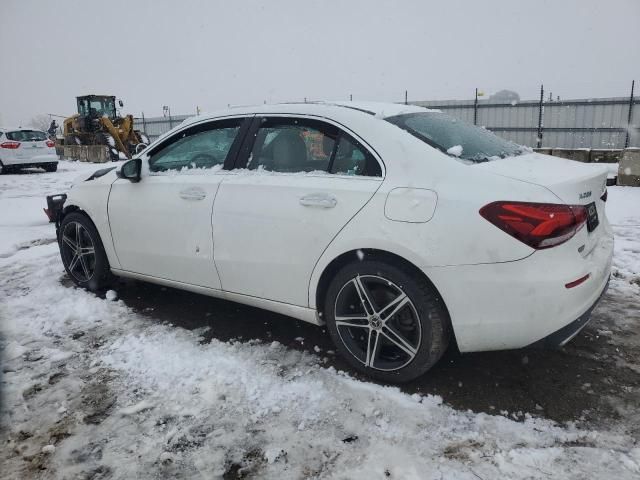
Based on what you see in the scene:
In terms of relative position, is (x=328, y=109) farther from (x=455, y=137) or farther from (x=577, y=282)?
(x=577, y=282)

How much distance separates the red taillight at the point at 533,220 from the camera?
7.64 ft

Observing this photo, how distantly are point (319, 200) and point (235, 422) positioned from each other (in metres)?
1.31

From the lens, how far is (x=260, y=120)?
132 inches

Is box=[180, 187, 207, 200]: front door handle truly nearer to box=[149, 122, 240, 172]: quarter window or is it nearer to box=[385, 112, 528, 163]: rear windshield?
box=[149, 122, 240, 172]: quarter window

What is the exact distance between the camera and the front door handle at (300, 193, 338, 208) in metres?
2.81

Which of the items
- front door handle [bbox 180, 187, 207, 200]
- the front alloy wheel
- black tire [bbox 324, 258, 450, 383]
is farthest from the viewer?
the front alloy wheel

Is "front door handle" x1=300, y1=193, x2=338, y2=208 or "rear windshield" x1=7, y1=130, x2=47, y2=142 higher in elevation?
"rear windshield" x1=7, y1=130, x2=47, y2=142

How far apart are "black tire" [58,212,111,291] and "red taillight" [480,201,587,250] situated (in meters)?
3.33

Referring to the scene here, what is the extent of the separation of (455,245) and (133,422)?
1.92 meters

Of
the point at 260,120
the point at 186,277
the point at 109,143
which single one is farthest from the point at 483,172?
the point at 109,143

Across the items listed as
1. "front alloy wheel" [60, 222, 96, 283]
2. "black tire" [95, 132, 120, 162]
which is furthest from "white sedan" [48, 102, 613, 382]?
"black tire" [95, 132, 120, 162]

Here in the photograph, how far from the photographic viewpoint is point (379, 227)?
2629 millimetres

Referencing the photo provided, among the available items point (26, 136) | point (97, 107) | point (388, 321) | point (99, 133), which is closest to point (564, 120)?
point (388, 321)

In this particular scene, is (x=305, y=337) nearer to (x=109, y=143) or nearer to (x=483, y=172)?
(x=483, y=172)
